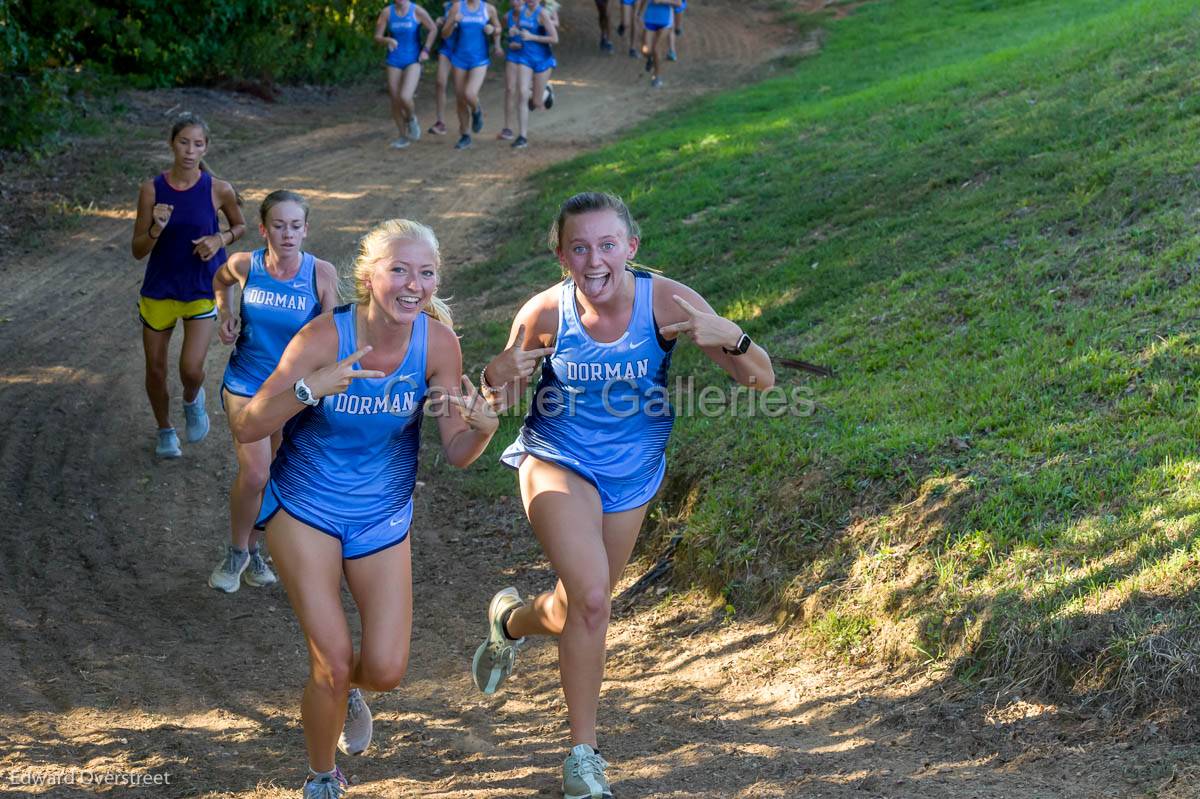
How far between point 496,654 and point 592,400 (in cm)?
127

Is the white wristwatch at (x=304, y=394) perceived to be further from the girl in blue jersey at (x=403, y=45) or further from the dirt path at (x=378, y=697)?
the girl in blue jersey at (x=403, y=45)

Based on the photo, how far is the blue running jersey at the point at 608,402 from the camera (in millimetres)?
4785

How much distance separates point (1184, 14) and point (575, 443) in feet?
33.5

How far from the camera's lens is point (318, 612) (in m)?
4.34

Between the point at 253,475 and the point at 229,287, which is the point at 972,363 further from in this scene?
the point at 229,287

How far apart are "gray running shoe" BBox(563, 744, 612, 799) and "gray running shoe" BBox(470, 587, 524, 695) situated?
83cm

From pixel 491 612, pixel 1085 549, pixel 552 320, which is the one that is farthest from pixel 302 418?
pixel 1085 549

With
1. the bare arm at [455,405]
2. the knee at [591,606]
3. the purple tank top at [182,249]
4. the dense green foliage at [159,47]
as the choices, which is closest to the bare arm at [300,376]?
the bare arm at [455,405]

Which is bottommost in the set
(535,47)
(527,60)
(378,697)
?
(378,697)

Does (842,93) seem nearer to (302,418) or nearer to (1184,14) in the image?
(1184,14)

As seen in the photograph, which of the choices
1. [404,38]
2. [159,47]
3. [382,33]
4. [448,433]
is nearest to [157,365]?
[448,433]

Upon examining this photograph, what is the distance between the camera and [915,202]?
401 inches

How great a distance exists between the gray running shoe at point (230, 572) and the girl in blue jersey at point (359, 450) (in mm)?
2407

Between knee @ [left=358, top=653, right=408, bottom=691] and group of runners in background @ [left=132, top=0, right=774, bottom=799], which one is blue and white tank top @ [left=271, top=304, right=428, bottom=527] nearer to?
group of runners in background @ [left=132, top=0, right=774, bottom=799]
